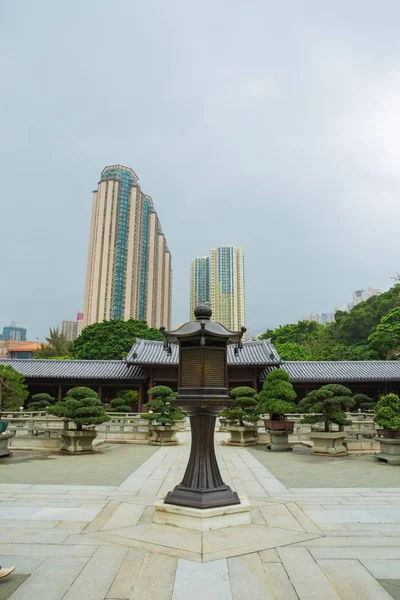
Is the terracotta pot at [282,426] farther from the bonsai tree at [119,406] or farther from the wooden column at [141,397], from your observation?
the wooden column at [141,397]

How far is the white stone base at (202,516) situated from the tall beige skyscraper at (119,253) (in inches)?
3339

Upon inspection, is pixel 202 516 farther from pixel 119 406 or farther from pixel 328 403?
pixel 119 406

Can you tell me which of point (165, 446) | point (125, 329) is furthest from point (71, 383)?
point (125, 329)

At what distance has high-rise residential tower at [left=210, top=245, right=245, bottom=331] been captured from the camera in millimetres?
115062

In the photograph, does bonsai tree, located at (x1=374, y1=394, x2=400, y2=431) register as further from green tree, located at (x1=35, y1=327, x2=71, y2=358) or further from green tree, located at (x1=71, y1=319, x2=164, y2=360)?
green tree, located at (x1=35, y1=327, x2=71, y2=358)

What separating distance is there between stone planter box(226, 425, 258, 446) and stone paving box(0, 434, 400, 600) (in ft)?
31.1

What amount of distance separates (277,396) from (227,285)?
102 metres

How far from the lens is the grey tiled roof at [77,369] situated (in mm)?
30438

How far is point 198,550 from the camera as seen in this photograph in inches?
172

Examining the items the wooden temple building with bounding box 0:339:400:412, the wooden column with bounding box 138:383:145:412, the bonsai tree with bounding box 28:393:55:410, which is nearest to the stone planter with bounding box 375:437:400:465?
the wooden temple building with bounding box 0:339:400:412

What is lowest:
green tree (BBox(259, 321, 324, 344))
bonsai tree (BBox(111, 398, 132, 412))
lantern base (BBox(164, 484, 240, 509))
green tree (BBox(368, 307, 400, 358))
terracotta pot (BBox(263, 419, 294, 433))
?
lantern base (BBox(164, 484, 240, 509))

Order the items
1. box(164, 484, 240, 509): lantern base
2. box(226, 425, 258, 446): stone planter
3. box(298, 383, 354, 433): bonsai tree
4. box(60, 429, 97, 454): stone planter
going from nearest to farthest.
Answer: box(164, 484, 240, 509): lantern base → box(298, 383, 354, 433): bonsai tree → box(60, 429, 97, 454): stone planter → box(226, 425, 258, 446): stone planter

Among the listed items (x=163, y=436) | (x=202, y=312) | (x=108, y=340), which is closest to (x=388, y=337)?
(x=163, y=436)

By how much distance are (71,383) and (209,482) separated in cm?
2779
